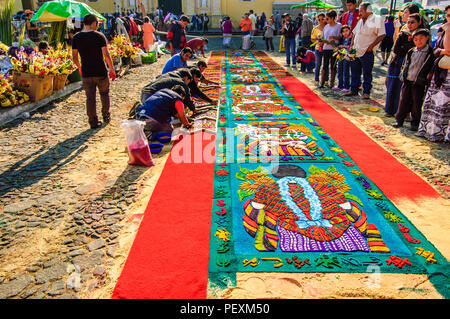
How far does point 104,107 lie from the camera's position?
18.9 ft

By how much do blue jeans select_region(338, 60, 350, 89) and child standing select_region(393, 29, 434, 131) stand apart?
2.39 m

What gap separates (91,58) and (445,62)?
17.1 ft

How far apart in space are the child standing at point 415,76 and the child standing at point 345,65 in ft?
7.78

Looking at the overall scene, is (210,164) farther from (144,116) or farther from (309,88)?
(309,88)

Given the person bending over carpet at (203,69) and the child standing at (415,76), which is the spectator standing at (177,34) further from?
the child standing at (415,76)

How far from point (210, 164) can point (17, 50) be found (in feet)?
18.7

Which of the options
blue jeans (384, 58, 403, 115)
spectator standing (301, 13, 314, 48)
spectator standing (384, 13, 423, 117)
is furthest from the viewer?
spectator standing (301, 13, 314, 48)

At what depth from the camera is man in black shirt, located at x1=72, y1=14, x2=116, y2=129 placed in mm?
5117

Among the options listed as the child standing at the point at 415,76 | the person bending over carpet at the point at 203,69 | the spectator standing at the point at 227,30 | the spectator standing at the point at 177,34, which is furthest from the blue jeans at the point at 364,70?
the spectator standing at the point at 227,30

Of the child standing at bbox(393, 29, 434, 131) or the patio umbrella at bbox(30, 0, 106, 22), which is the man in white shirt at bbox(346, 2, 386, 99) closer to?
the child standing at bbox(393, 29, 434, 131)

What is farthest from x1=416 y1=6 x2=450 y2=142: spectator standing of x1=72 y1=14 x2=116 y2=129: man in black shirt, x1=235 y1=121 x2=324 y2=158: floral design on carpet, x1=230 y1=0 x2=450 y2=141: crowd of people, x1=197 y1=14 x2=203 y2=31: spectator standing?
x1=197 y1=14 x2=203 y2=31: spectator standing

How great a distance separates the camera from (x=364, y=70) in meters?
6.80

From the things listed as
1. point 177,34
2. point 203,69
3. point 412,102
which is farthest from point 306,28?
point 412,102

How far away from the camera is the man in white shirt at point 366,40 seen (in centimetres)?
644
